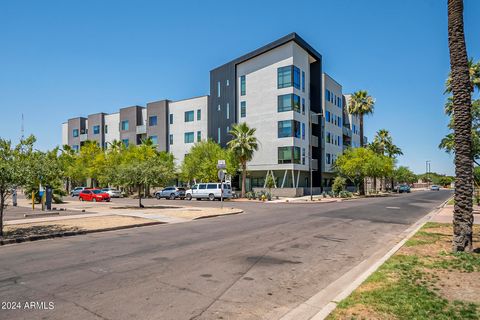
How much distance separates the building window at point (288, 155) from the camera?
152 ft

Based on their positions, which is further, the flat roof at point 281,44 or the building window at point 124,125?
the building window at point 124,125

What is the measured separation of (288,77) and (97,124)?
47.1 metres

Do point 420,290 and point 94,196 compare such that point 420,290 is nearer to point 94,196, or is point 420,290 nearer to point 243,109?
point 94,196

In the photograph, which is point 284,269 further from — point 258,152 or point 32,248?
point 258,152

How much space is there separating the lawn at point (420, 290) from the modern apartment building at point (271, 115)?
31.9 metres

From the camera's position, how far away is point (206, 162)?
153ft

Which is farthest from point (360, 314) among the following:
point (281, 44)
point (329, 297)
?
point (281, 44)

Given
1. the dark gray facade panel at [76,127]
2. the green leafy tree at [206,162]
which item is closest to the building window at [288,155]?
the green leafy tree at [206,162]

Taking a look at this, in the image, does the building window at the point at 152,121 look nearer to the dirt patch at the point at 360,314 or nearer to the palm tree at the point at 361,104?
the palm tree at the point at 361,104

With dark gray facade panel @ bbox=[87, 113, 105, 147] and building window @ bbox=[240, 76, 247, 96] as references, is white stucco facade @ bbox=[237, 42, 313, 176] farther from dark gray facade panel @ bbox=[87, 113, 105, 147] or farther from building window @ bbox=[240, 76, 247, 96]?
dark gray facade panel @ bbox=[87, 113, 105, 147]

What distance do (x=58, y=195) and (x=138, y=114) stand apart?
1393 inches

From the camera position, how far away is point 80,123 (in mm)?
78125

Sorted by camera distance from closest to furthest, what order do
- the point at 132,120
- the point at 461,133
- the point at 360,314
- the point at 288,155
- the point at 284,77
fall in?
the point at 360,314 < the point at 461,133 < the point at 288,155 < the point at 284,77 < the point at 132,120

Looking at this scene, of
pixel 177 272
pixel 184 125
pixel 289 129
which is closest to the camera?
pixel 177 272
